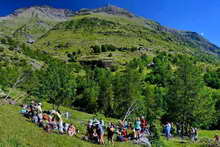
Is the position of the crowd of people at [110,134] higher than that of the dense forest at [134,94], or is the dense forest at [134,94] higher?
the dense forest at [134,94]

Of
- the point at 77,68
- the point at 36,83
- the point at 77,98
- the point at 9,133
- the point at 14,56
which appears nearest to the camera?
the point at 9,133

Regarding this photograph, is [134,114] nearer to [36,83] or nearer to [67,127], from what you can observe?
[36,83]

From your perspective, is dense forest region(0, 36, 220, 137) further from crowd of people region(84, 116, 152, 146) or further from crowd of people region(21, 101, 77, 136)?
crowd of people region(21, 101, 77, 136)

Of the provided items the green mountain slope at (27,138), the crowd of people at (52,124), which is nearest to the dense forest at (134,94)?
the crowd of people at (52,124)

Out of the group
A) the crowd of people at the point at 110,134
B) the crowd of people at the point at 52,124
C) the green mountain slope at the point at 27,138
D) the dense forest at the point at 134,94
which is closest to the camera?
the green mountain slope at the point at 27,138

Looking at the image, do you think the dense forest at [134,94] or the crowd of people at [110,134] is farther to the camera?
the dense forest at [134,94]

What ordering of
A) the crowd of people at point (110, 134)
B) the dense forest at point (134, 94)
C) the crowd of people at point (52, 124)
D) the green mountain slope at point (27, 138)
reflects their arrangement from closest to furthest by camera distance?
the green mountain slope at point (27, 138)
the crowd of people at point (110, 134)
the crowd of people at point (52, 124)
the dense forest at point (134, 94)

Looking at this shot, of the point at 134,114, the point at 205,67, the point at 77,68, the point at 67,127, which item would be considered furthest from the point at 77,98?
the point at 205,67

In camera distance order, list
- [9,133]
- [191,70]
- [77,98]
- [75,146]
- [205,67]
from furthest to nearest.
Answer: [205,67] → [77,98] → [191,70] → [75,146] → [9,133]

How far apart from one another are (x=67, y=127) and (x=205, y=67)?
609 feet

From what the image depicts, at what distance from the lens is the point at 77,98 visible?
11775 centimetres

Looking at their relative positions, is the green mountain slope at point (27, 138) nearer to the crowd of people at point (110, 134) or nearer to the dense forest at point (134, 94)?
the crowd of people at point (110, 134)

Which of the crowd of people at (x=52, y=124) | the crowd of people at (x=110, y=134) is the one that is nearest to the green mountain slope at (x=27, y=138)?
the crowd of people at (x=52, y=124)

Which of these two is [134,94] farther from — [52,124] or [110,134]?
[52,124]
